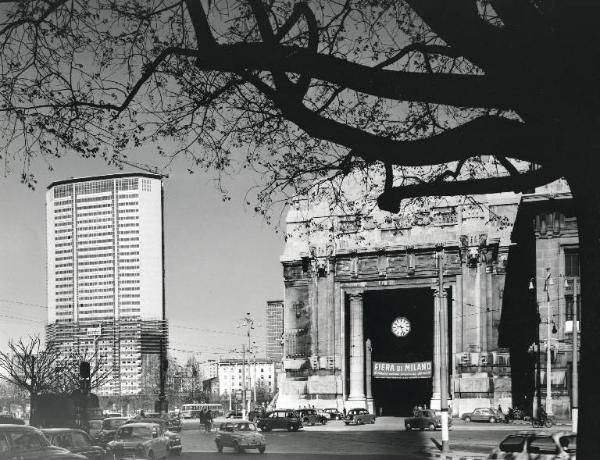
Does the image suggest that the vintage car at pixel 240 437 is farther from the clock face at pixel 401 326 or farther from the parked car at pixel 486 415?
the clock face at pixel 401 326

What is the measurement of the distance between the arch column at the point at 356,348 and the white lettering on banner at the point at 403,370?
114 inches

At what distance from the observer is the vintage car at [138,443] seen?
98.0 ft

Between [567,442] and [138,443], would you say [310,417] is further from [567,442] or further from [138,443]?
[567,442]

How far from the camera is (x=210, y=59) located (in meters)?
8.36

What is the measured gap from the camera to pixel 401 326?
3287 inches

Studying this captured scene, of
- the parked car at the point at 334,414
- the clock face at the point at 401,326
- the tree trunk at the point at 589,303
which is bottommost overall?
the parked car at the point at 334,414

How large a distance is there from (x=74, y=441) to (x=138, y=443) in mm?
6712

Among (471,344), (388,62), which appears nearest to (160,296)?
(471,344)

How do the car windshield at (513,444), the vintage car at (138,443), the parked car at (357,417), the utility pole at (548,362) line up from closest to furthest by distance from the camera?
1. the car windshield at (513,444)
2. the vintage car at (138,443)
3. the utility pole at (548,362)
4. the parked car at (357,417)

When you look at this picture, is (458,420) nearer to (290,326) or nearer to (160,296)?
(290,326)

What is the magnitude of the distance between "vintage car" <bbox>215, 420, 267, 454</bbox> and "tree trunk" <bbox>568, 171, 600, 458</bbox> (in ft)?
102

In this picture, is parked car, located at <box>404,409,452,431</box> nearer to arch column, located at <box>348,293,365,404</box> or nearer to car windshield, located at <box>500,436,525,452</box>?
arch column, located at <box>348,293,365,404</box>

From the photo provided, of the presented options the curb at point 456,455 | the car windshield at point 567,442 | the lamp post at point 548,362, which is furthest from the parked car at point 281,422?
the car windshield at point 567,442

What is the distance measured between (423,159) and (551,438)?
591 inches
